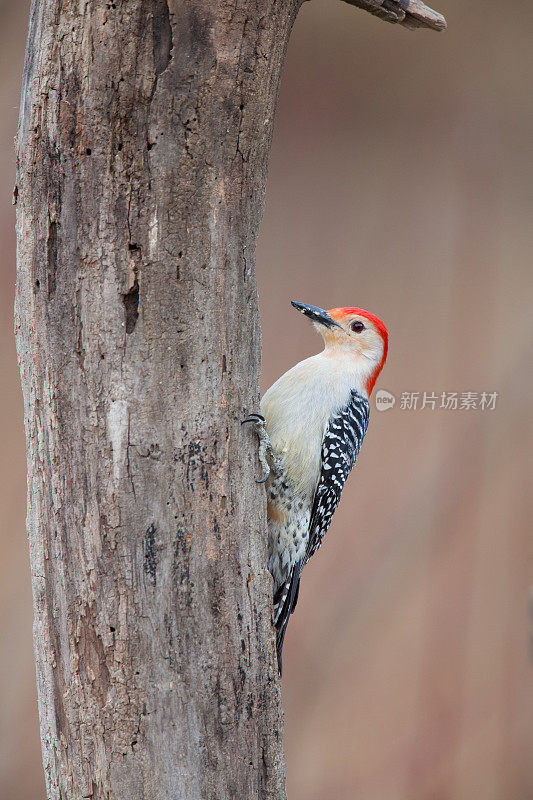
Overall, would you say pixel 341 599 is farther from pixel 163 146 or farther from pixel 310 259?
pixel 163 146

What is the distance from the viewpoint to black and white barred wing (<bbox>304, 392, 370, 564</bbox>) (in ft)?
10.5

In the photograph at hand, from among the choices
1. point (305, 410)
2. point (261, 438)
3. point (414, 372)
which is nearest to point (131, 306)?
point (261, 438)

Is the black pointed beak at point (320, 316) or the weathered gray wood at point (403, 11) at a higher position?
the weathered gray wood at point (403, 11)

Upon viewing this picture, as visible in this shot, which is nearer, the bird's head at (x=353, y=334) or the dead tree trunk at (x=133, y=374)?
the dead tree trunk at (x=133, y=374)

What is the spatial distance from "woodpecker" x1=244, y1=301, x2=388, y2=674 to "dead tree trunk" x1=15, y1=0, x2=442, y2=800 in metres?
0.72

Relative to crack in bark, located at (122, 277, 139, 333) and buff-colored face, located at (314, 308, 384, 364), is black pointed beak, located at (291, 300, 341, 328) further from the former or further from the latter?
crack in bark, located at (122, 277, 139, 333)

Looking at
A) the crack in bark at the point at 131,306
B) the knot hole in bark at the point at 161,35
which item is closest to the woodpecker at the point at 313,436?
the crack in bark at the point at 131,306

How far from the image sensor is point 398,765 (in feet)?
15.9

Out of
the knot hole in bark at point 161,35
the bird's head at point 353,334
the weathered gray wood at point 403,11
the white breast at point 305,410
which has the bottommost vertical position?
the white breast at point 305,410

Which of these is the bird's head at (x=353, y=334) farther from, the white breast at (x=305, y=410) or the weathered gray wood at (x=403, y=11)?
the weathered gray wood at (x=403, y=11)

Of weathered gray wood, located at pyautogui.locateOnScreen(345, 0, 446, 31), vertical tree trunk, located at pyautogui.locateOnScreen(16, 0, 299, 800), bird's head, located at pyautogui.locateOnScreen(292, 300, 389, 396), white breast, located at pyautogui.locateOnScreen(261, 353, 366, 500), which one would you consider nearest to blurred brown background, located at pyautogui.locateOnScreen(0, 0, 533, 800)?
bird's head, located at pyautogui.locateOnScreen(292, 300, 389, 396)

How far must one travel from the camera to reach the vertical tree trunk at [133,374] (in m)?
2.12

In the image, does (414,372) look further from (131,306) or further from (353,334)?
(131,306)

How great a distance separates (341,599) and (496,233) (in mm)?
2800
